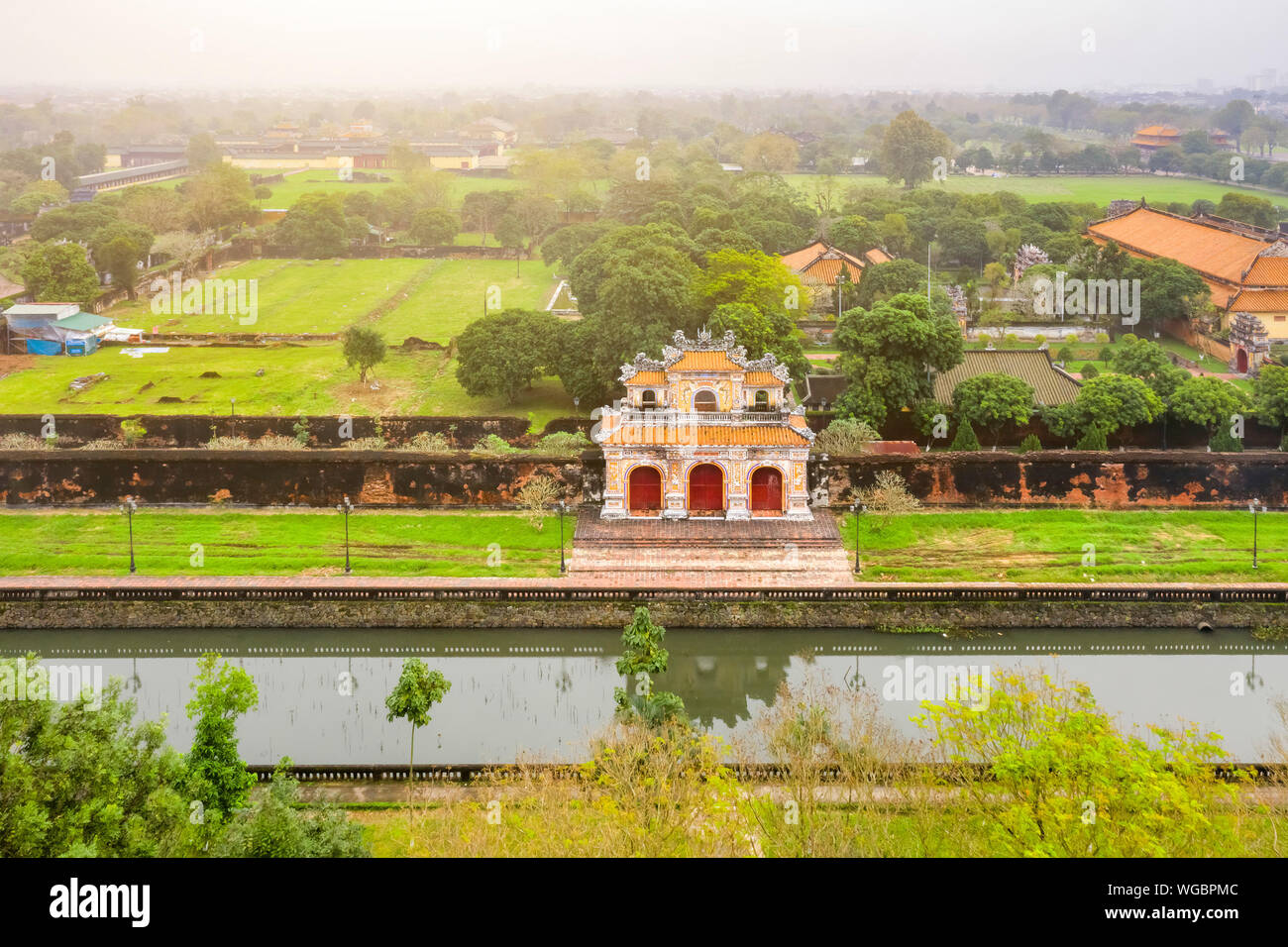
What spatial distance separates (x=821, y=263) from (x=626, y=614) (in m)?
28.8

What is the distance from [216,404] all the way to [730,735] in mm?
23591

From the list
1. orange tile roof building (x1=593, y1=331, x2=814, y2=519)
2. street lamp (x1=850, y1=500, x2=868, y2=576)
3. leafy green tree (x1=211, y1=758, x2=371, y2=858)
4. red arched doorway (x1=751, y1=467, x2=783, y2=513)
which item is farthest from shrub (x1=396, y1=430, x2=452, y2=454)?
leafy green tree (x1=211, y1=758, x2=371, y2=858)

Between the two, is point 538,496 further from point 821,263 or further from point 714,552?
point 821,263

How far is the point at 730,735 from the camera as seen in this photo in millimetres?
22562

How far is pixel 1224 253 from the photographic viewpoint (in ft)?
165

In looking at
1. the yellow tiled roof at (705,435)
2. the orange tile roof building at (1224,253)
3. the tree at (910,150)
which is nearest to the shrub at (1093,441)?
the yellow tiled roof at (705,435)

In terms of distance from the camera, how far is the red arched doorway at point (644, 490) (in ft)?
99.7

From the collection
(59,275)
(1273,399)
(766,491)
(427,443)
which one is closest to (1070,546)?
(766,491)

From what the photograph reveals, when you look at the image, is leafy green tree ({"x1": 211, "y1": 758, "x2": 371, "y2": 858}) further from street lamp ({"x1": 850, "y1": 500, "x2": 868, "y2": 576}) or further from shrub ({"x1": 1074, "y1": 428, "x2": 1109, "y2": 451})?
shrub ({"x1": 1074, "y1": 428, "x2": 1109, "y2": 451})

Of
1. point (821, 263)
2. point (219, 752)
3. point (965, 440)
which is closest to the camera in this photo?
point (219, 752)

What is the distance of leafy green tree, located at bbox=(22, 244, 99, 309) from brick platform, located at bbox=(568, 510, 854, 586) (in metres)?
30.3

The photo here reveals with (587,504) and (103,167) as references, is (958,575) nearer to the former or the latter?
(587,504)
